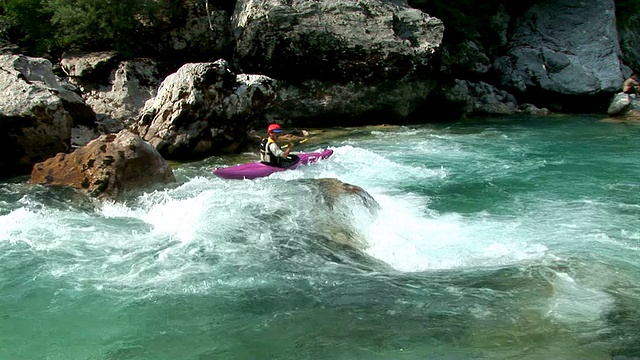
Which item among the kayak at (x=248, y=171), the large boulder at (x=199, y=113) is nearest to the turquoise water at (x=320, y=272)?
the kayak at (x=248, y=171)

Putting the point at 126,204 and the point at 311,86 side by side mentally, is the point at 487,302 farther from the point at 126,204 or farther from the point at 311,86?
the point at 311,86

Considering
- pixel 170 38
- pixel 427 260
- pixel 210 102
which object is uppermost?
pixel 170 38

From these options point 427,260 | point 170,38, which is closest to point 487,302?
point 427,260

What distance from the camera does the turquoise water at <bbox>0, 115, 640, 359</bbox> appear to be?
4.52 m

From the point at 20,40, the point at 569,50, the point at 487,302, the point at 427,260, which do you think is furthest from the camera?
the point at 569,50

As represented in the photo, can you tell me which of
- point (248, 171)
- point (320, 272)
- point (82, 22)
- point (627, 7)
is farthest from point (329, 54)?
point (627, 7)

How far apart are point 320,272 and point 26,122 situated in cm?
664

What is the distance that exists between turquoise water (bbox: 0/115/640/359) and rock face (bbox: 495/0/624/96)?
10337 mm

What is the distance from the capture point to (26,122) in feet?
32.4

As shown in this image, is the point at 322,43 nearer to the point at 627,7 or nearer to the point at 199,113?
the point at 199,113

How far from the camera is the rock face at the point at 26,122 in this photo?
9.82 m

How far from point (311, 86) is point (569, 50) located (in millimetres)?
9573

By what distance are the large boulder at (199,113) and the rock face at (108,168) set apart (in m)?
2.54

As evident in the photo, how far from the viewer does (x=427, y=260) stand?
6.27m
